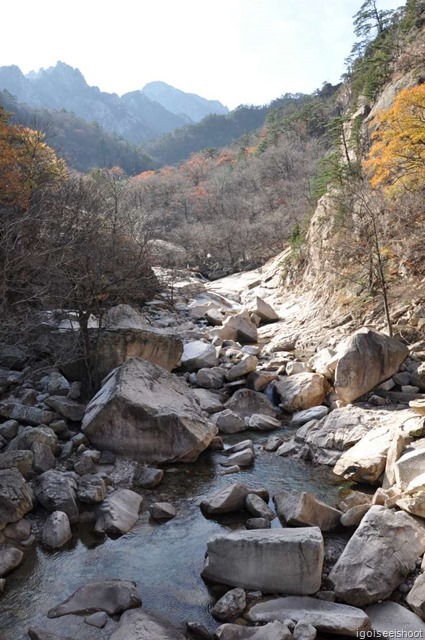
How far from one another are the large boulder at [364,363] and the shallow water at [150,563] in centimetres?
334

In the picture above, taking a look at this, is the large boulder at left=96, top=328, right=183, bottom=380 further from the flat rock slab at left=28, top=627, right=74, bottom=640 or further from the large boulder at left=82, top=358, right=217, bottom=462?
the flat rock slab at left=28, top=627, right=74, bottom=640

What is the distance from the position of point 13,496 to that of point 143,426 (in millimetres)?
2610

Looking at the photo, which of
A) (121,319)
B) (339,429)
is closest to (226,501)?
(339,429)

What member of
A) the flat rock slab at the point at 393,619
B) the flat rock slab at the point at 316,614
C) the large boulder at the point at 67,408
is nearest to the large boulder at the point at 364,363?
the large boulder at the point at 67,408

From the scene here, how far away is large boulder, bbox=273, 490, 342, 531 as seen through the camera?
6.69 m

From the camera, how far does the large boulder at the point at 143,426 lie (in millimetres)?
8906

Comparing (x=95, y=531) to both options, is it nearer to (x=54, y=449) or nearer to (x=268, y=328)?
(x=54, y=449)

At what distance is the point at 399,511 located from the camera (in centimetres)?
646

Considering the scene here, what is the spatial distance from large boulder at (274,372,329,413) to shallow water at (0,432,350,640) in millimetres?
3262

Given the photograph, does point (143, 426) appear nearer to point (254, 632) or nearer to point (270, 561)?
point (270, 561)

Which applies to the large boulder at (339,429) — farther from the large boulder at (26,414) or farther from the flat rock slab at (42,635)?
the flat rock slab at (42,635)

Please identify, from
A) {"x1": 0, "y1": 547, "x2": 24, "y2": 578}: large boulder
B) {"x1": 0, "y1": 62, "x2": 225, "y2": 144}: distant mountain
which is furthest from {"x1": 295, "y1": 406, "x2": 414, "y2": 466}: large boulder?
{"x1": 0, "y1": 62, "x2": 225, "y2": 144}: distant mountain

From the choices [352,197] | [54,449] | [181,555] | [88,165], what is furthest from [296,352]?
[88,165]

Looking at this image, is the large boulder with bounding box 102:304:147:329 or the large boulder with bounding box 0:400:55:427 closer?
the large boulder with bounding box 0:400:55:427
